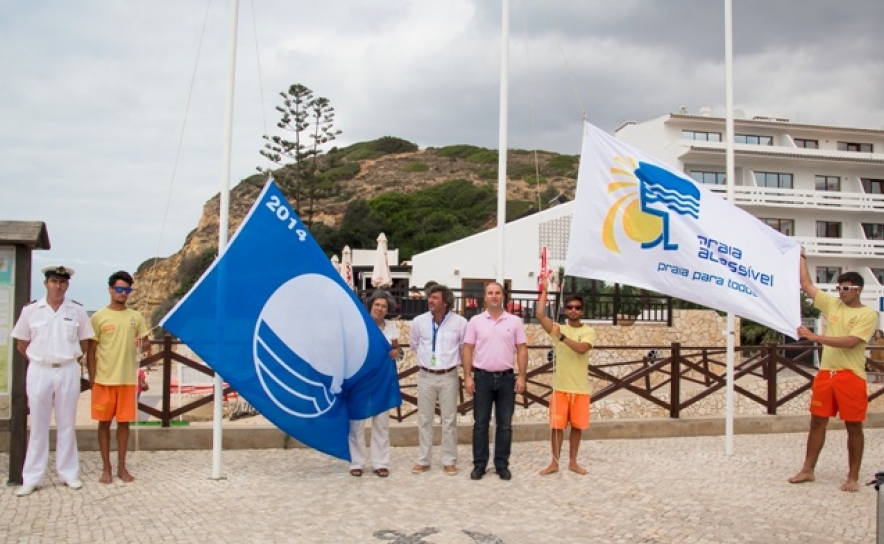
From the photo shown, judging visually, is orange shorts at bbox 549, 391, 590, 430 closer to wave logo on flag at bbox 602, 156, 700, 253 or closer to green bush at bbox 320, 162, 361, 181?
wave logo on flag at bbox 602, 156, 700, 253

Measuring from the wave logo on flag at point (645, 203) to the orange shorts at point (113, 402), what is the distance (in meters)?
4.69

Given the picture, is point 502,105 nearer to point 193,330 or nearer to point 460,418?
point 193,330

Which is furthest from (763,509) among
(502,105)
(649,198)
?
(502,105)

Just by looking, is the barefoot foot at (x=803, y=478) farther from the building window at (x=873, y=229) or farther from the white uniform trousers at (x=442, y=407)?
the building window at (x=873, y=229)

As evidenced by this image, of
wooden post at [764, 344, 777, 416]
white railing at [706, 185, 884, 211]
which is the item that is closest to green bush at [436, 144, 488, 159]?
white railing at [706, 185, 884, 211]

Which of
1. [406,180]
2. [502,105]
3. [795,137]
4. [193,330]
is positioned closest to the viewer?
[193,330]

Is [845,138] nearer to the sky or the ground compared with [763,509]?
nearer to the sky

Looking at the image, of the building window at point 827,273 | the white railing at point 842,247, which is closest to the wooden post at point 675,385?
the white railing at point 842,247

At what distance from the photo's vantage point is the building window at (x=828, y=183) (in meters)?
45.7

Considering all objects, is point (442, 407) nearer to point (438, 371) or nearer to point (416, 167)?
point (438, 371)

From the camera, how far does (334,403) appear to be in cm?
746

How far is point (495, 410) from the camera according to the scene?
7.41 meters

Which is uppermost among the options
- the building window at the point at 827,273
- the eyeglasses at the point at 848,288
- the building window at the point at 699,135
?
the building window at the point at 699,135

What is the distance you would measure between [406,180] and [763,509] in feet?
279
